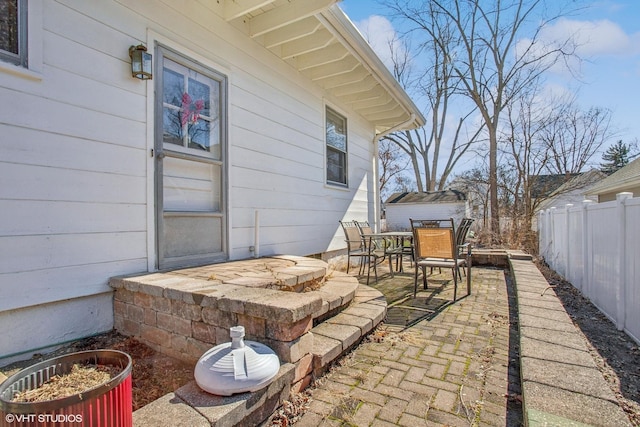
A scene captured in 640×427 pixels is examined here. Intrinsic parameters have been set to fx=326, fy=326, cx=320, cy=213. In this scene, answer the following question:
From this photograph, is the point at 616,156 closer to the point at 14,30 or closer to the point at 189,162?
the point at 189,162

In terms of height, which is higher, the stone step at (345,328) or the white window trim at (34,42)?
the white window trim at (34,42)

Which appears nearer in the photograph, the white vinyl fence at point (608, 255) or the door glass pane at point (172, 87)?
the white vinyl fence at point (608, 255)

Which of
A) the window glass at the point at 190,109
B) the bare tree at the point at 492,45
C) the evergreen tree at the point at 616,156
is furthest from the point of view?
the evergreen tree at the point at 616,156

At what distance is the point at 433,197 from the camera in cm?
1875

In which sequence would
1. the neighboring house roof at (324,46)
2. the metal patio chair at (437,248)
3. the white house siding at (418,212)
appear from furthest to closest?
1. the white house siding at (418,212)
2. the metal patio chair at (437,248)
3. the neighboring house roof at (324,46)

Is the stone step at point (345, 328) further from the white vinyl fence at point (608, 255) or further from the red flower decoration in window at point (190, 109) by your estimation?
the red flower decoration in window at point (190, 109)

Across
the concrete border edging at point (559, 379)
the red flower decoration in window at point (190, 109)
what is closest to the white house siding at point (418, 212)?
the concrete border edging at point (559, 379)

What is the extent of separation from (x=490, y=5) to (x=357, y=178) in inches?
423

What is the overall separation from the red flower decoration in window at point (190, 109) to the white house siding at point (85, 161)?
0.36 m

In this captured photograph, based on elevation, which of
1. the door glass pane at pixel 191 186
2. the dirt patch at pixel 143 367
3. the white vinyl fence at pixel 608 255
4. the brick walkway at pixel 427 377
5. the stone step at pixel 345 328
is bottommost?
the brick walkway at pixel 427 377

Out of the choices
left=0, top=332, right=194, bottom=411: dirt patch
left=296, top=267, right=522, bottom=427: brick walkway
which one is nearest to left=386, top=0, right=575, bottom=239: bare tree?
left=296, top=267, right=522, bottom=427: brick walkway

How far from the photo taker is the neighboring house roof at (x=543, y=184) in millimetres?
10018

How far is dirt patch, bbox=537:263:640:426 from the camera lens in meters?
1.83

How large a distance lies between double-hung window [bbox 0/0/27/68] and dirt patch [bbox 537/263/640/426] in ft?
13.0
